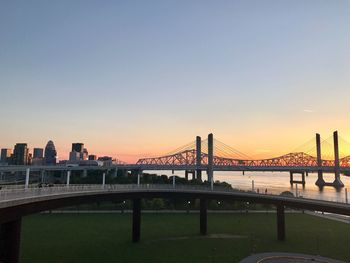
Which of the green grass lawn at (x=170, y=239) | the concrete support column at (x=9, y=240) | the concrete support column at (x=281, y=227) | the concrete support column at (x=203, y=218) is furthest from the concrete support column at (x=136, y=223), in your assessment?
the concrete support column at (x=9, y=240)

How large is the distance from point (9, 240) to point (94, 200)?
20.0 m

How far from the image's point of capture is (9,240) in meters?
36.5

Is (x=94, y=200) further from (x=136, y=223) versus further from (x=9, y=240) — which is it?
(x=9, y=240)

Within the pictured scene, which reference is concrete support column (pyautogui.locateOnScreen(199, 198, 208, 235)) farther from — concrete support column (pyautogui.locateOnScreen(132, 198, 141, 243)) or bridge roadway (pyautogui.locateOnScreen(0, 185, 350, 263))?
concrete support column (pyautogui.locateOnScreen(132, 198, 141, 243))

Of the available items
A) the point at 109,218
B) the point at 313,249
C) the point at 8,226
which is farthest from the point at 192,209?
the point at 8,226

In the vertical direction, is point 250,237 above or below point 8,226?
below

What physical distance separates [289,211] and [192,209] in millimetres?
28701

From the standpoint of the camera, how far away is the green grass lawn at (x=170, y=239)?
48.8 m

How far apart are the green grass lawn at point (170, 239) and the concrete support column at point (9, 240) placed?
9.99 m

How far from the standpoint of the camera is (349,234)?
65562 mm

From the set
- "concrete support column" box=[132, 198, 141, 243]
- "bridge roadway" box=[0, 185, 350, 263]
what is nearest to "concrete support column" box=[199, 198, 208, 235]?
"bridge roadway" box=[0, 185, 350, 263]

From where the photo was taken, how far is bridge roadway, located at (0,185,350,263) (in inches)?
1367

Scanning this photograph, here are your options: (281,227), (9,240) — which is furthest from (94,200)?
(281,227)

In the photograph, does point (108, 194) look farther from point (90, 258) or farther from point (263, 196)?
point (263, 196)
